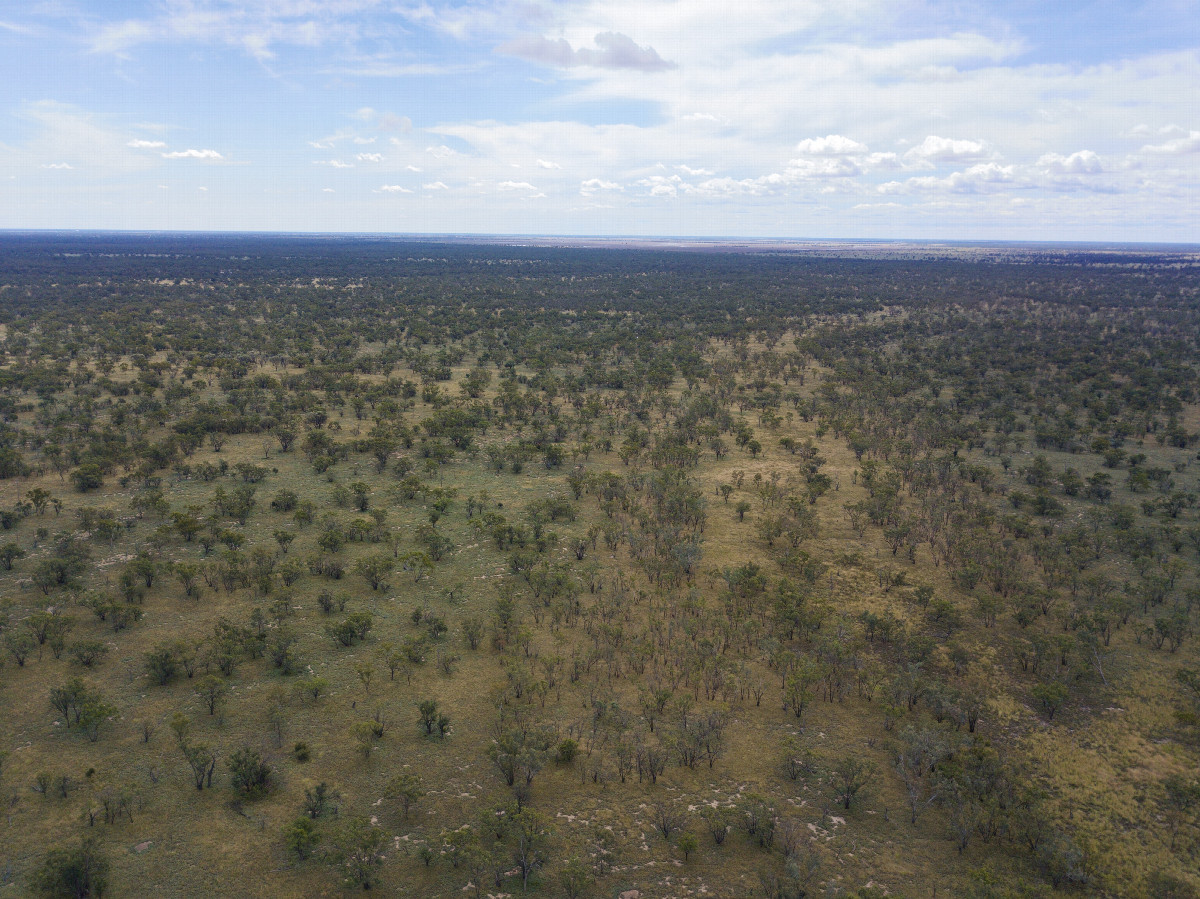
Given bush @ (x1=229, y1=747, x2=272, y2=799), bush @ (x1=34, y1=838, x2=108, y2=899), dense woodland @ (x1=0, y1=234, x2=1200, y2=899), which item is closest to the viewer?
bush @ (x1=34, y1=838, x2=108, y2=899)

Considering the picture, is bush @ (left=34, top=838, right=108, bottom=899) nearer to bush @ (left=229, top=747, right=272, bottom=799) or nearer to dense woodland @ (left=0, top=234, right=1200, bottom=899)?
dense woodland @ (left=0, top=234, right=1200, bottom=899)

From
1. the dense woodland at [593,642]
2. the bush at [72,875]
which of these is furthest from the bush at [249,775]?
the bush at [72,875]

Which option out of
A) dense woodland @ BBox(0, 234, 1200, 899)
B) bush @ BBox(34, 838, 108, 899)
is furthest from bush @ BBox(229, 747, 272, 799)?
bush @ BBox(34, 838, 108, 899)

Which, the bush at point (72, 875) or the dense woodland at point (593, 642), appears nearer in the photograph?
the bush at point (72, 875)

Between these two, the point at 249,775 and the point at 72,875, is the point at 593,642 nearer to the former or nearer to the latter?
the point at 249,775

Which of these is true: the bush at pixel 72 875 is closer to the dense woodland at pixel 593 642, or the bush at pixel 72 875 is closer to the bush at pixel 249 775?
the dense woodland at pixel 593 642

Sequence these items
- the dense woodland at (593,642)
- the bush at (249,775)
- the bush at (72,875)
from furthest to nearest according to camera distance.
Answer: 1. the bush at (249,775)
2. the dense woodland at (593,642)
3. the bush at (72,875)

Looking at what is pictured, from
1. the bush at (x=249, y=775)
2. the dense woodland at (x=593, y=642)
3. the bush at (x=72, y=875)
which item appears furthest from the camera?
the bush at (x=249, y=775)

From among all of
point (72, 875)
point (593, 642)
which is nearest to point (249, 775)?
point (72, 875)

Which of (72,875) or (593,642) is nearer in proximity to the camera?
(72,875)
